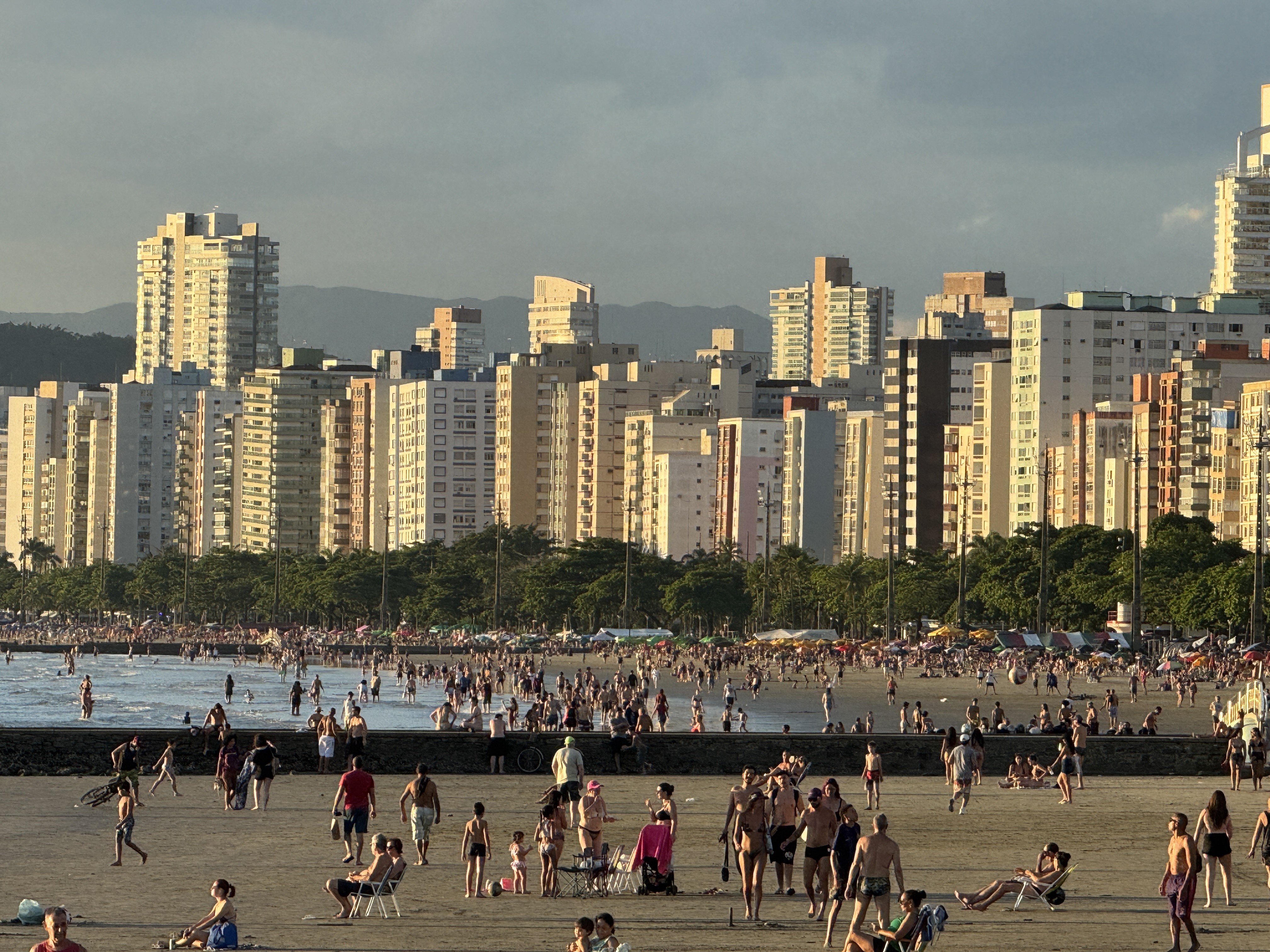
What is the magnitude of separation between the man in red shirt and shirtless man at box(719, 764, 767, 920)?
5.66 m

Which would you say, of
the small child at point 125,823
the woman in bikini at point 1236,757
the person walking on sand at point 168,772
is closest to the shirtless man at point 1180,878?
the small child at point 125,823

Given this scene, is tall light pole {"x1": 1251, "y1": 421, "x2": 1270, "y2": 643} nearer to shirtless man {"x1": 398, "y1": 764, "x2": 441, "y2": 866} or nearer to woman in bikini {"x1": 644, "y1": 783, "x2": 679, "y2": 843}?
shirtless man {"x1": 398, "y1": 764, "x2": 441, "y2": 866}

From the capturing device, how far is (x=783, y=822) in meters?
25.4

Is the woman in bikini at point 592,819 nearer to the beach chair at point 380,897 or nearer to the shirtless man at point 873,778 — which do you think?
the beach chair at point 380,897

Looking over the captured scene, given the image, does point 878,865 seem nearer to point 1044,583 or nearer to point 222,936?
point 222,936

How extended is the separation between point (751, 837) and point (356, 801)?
651 cm

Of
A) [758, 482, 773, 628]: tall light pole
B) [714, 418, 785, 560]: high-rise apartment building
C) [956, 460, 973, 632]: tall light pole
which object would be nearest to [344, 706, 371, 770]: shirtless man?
A: [956, 460, 973, 632]: tall light pole

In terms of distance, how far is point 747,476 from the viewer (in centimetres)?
19862

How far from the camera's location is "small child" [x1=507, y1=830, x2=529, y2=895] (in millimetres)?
26500

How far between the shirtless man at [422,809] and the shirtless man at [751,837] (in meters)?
4.98

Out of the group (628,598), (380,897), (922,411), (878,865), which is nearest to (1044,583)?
(628,598)

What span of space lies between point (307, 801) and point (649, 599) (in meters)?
113

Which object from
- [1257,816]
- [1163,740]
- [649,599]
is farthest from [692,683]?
[1257,816]

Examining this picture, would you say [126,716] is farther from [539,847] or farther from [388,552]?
[388,552]
